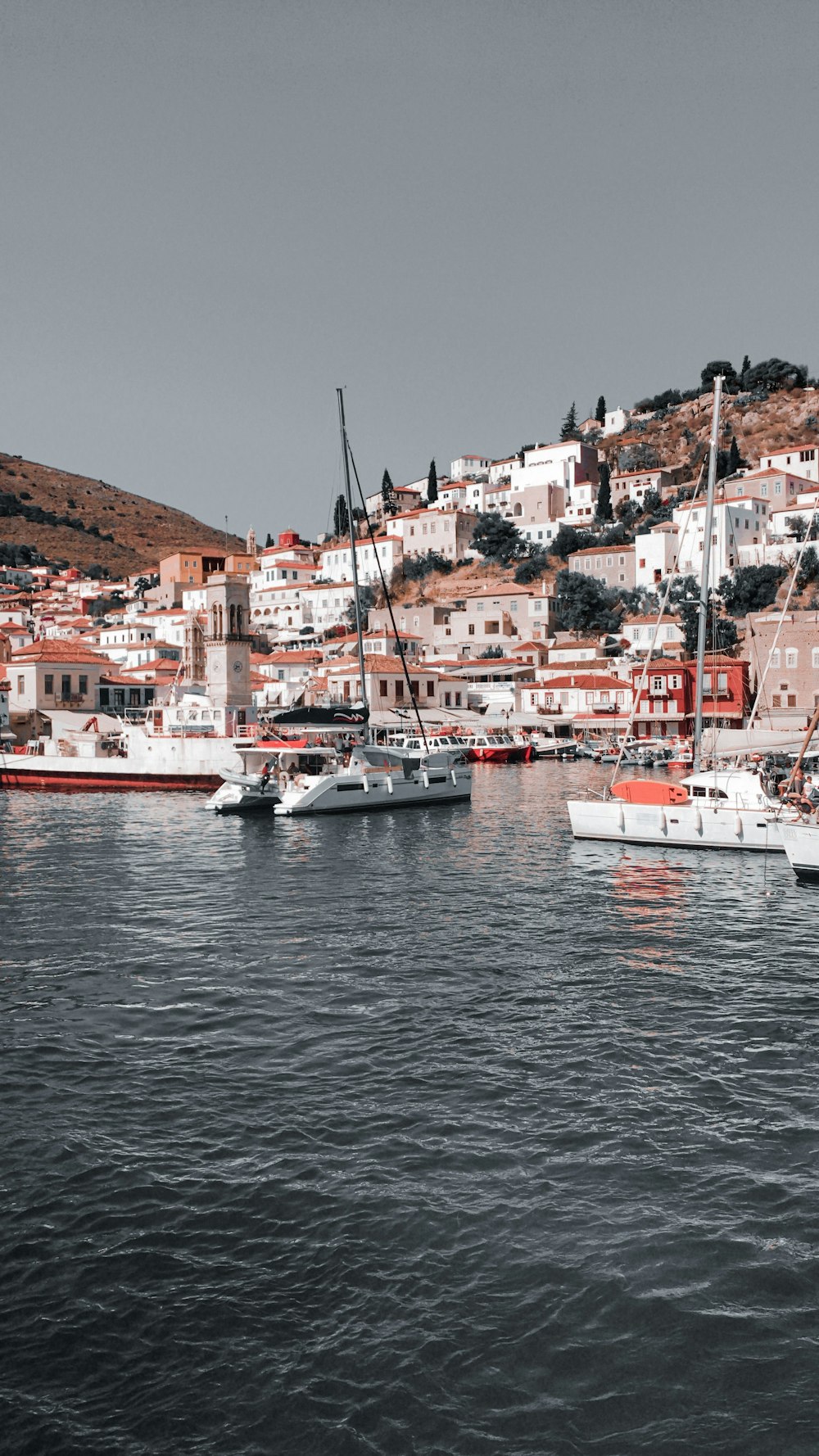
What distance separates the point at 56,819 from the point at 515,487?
10790 centimetres

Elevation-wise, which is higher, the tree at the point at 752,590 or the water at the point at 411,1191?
the tree at the point at 752,590

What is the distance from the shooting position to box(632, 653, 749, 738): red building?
78562 millimetres

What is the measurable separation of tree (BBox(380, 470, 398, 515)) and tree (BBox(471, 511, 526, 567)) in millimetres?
31250

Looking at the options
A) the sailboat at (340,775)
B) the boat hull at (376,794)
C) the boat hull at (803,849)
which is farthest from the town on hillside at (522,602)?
the boat hull at (803,849)

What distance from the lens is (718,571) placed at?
102 metres

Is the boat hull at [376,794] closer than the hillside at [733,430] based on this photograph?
Yes

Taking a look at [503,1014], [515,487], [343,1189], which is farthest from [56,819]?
[515,487]

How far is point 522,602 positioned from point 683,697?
105ft

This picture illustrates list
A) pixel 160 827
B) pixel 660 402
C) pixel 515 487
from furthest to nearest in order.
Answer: pixel 660 402, pixel 515 487, pixel 160 827

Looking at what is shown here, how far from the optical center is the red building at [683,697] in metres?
78.6

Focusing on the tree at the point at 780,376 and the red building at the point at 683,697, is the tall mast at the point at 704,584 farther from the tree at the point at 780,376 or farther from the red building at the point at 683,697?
the tree at the point at 780,376

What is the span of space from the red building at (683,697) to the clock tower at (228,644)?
30280 mm

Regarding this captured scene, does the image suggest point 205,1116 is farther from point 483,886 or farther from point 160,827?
point 160,827

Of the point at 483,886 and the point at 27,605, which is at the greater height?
the point at 27,605
